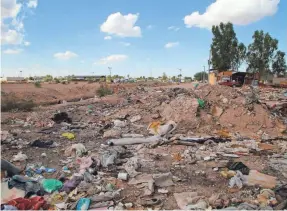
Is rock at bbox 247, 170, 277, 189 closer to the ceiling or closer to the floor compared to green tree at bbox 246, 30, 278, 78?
closer to the floor

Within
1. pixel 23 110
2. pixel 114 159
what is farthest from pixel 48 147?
pixel 23 110

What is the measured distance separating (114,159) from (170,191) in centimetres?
162

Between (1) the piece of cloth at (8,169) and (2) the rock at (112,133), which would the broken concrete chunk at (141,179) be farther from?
(2) the rock at (112,133)

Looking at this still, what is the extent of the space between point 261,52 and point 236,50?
3.32m

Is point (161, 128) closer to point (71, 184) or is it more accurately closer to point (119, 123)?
point (119, 123)

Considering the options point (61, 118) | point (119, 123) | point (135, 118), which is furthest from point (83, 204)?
point (61, 118)

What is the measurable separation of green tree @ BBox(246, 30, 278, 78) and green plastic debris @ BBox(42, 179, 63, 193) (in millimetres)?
38087

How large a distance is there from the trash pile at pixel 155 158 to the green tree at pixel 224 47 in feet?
91.7

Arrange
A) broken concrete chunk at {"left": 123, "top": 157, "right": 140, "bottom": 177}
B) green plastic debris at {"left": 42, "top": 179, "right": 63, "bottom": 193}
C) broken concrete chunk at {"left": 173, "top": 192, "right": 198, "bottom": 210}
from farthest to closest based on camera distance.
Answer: broken concrete chunk at {"left": 123, "top": 157, "right": 140, "bottom": 177}
green plastic debris at {"left": 42, "top": 179, "right": 63, "bottom": 193}
broken concrete chunk at {"left": 173, "top": 192, "right": 198, "bottom": 210}

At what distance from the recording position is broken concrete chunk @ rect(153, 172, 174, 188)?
4.81m

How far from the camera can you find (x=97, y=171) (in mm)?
5309

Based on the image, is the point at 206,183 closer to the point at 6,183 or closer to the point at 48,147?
the point at 6,183

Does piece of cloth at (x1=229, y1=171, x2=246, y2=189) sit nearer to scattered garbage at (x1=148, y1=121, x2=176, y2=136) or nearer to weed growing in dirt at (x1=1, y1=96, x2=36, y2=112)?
scattered garbage at (x1=148, y1=121, x2=176, y2=136)

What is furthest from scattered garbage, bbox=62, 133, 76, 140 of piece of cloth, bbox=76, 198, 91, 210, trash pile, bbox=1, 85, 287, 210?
piece of cloth, bbox=76, 198, 91, 210
